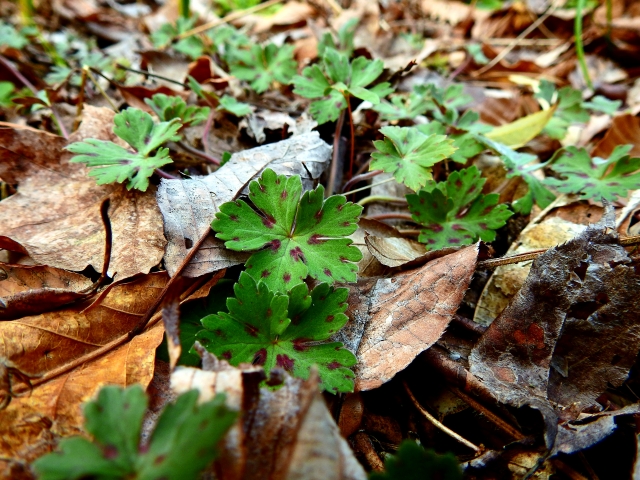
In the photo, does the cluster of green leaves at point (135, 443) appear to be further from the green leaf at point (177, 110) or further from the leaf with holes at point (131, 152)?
the green leaf at point (177, 110)

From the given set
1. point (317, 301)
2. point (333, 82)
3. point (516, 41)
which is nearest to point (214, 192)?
point (317, 301)

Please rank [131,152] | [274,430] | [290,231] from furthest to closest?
[131,152], [290,231], [274,430]

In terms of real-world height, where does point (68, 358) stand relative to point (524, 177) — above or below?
below

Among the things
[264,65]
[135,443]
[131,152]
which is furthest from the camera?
[264,65]

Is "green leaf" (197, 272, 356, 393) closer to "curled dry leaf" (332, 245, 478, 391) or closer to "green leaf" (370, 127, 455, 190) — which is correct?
"curled dry leaf" (332, 245, 478, 391)

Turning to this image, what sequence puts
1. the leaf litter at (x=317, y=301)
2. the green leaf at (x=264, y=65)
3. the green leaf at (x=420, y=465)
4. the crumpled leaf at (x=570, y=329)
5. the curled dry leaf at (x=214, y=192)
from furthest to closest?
1. the green leaf at (x=264, y=65)
2. the curled dry leaf at (x=214, y=192)
3. the crumpled leaf at (x=570, y=329)
4. the leaf litter at (x=317, y=301)
5. the green leaf at (x=420, y=465)

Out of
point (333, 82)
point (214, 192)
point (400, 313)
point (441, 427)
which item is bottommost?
point (441, 427)

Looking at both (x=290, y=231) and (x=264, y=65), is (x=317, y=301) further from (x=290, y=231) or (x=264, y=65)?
(x=264, y=65)

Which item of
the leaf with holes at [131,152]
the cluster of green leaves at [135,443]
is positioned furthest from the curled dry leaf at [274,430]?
the leaf with holes at [131,152]
